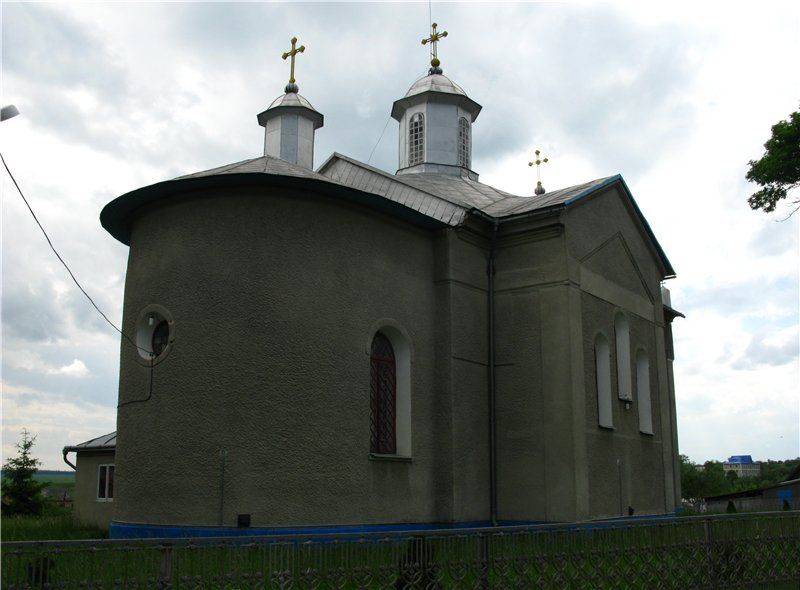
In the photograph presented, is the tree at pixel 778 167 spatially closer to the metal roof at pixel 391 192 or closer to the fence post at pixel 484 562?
the metal roof at pixel 391 192

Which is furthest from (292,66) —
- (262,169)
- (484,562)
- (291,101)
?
(484,562)

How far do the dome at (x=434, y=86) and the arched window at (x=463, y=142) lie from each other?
0.69 meters

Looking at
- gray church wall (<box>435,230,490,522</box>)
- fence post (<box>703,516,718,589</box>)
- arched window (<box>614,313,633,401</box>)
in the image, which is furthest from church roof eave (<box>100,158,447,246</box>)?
fence post (<box>703,516,718,589</box>)

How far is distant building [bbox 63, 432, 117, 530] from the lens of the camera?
16594 millimetres

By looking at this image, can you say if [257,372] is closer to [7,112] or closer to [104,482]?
[7,112]

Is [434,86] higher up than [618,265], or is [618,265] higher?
[434,86]

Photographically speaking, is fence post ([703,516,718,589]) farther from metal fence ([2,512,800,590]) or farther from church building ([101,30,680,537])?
church building ([101,30,680,537])

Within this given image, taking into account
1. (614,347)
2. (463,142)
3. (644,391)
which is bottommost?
(644,391)

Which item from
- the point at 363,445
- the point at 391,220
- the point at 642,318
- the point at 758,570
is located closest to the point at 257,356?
the point at 363,445

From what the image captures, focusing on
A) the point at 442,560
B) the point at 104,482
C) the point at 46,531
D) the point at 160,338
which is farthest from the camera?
the point at 104,482

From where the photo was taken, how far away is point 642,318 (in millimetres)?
15953

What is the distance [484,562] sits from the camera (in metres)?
7.05

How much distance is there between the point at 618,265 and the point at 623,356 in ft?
5.68

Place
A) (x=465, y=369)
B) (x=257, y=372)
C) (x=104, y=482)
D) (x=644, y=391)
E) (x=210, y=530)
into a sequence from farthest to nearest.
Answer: (x=104, y=482) → (x=644, y=391) → (x=465, y=369) → (x=257, y=372) → (x=210, y=530)
